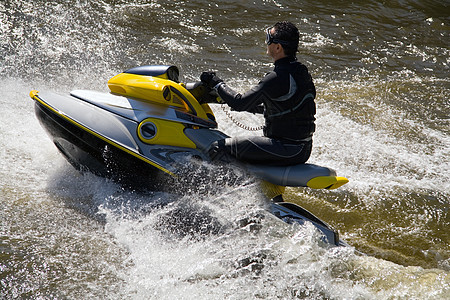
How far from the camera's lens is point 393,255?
446 cm

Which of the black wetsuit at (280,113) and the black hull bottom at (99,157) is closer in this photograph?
the black wetsuit at (280,113)

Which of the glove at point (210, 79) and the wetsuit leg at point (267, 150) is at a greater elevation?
the glove at point (210, 79)

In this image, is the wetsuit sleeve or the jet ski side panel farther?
the jet ski side panel

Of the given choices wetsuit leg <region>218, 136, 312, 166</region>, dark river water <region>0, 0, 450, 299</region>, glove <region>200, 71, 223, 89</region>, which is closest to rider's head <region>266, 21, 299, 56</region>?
glove <region>200, 71, 223, 89</region>

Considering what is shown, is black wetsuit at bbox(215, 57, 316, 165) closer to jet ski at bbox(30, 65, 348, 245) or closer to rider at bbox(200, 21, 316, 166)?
rider at bbox(200, 21, 316, 166)

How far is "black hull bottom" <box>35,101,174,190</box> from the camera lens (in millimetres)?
3973

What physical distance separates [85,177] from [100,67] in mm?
3396

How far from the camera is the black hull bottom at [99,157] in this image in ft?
13.0

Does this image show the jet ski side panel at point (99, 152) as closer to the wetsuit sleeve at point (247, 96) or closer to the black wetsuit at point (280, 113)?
the black wetsuit at point (280, 113)

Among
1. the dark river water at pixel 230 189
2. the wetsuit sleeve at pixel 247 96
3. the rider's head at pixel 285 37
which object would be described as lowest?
the dark river water at pixel 230 189

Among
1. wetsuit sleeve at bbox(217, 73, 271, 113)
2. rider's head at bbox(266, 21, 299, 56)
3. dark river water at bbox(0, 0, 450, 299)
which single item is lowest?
dark river water at bbox(0, 0, 450, 299)

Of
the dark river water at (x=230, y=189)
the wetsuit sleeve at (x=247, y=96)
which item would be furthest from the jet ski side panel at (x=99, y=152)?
the wetsuit sleeve at (x=247, y=96)

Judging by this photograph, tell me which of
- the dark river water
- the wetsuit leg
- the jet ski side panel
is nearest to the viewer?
the dark river water

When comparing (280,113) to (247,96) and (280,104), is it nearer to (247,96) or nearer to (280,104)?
(280,104)
